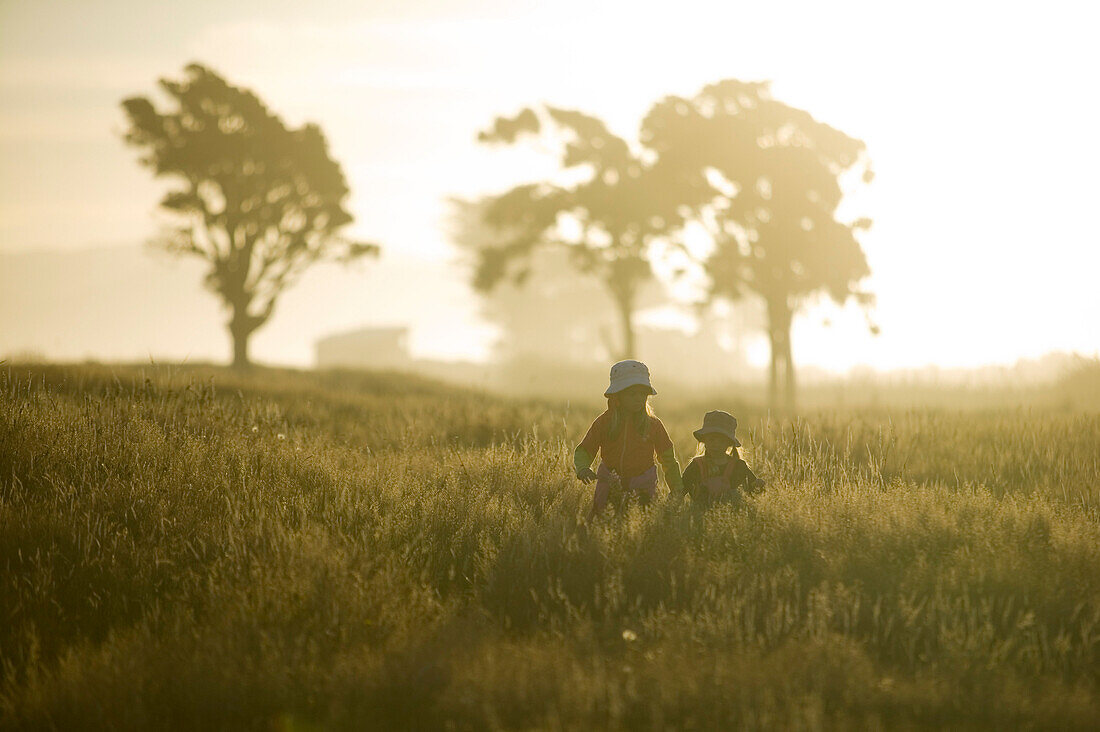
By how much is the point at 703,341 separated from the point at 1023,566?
63.3 m

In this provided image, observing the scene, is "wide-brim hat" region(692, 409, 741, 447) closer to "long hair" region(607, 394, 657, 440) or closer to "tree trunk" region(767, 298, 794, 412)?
"long hair" region(607, 394, 657, 440)

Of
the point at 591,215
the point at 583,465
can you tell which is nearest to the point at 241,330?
the point at 591,215

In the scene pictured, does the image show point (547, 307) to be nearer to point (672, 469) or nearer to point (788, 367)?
point (788, 367)

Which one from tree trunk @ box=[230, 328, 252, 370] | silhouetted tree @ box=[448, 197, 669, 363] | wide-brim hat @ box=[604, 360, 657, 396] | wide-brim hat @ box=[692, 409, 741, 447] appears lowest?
wide-brim hat @ box=[692, 409, 741, 447]

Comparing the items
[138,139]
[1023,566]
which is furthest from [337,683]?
[138,139]

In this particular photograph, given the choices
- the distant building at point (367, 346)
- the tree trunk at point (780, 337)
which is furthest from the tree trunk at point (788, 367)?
the distant building at point (367, 346)

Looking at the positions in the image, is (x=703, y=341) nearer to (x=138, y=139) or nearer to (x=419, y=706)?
(x=138, y=139)

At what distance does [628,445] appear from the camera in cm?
731

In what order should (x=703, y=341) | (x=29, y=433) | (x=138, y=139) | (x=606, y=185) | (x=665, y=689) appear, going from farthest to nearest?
(x=703, y=341)
(x=606, y=185)
(x=138, y=139)
(x=29, y=433)
(x=665, y=689)

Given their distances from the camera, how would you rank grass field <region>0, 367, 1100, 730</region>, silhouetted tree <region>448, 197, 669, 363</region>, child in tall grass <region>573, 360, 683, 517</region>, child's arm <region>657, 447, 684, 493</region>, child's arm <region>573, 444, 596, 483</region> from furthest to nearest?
silhouetted tree <region>448, 197, 669, 363</region> < child's arm <region>657, 447, 684, 493</region> < child in tall grass <region>573, 360, 683, 517</region> < child's arm <region>573, 444, 596, 483</region> < grass field <region>0, 367, 1100, 730</region>

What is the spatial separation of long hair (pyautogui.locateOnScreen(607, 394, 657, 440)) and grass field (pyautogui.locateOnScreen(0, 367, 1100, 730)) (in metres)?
0.57

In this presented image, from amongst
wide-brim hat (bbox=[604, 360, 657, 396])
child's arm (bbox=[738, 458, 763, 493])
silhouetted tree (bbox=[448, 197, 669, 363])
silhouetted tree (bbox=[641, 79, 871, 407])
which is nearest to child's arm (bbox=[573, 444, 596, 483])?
wide-brim hat (bbox=[604, 360, 657, 396])

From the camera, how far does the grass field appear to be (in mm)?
4473

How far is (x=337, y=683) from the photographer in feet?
15.1
